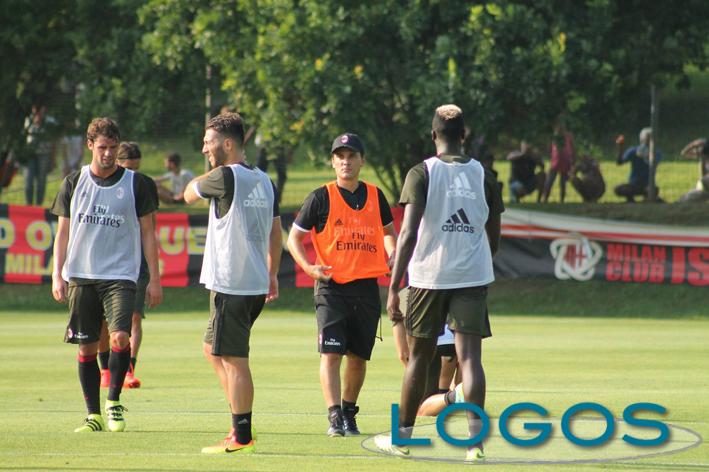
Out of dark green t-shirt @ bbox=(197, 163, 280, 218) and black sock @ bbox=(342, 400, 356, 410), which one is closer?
dark green t-shirt @ bbox=(197, 163, 280, 218)

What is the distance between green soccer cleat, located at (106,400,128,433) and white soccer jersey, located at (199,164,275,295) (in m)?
1.63

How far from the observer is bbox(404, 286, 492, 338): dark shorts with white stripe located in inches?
314

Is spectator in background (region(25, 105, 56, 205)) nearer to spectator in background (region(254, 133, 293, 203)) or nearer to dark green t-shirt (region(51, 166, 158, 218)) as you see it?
spectator in background (region(254, 133, 293, 203))

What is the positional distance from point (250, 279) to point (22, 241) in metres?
15.5

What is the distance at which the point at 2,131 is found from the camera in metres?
25.9

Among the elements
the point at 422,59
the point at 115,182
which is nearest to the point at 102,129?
the point at 115,182

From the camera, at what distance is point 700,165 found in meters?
23.3

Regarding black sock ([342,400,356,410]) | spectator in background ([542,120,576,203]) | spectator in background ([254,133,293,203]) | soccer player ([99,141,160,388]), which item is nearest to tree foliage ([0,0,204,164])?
spectator in background ([254,133,293,203])

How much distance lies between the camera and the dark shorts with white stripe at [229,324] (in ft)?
27.0

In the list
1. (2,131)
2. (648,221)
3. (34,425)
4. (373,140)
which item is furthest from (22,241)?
(34,425)

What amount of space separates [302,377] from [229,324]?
4.94 m

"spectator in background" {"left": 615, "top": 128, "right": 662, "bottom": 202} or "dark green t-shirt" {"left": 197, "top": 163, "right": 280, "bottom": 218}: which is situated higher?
"spectator in background" {"left": 615, "top": 128, "right": 662, "bottom": 202}

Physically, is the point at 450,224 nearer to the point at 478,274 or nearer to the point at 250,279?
the point at 478,274

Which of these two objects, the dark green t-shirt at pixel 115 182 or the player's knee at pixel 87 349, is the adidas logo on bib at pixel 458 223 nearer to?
the dark green t-shirt at pixel 115 182
